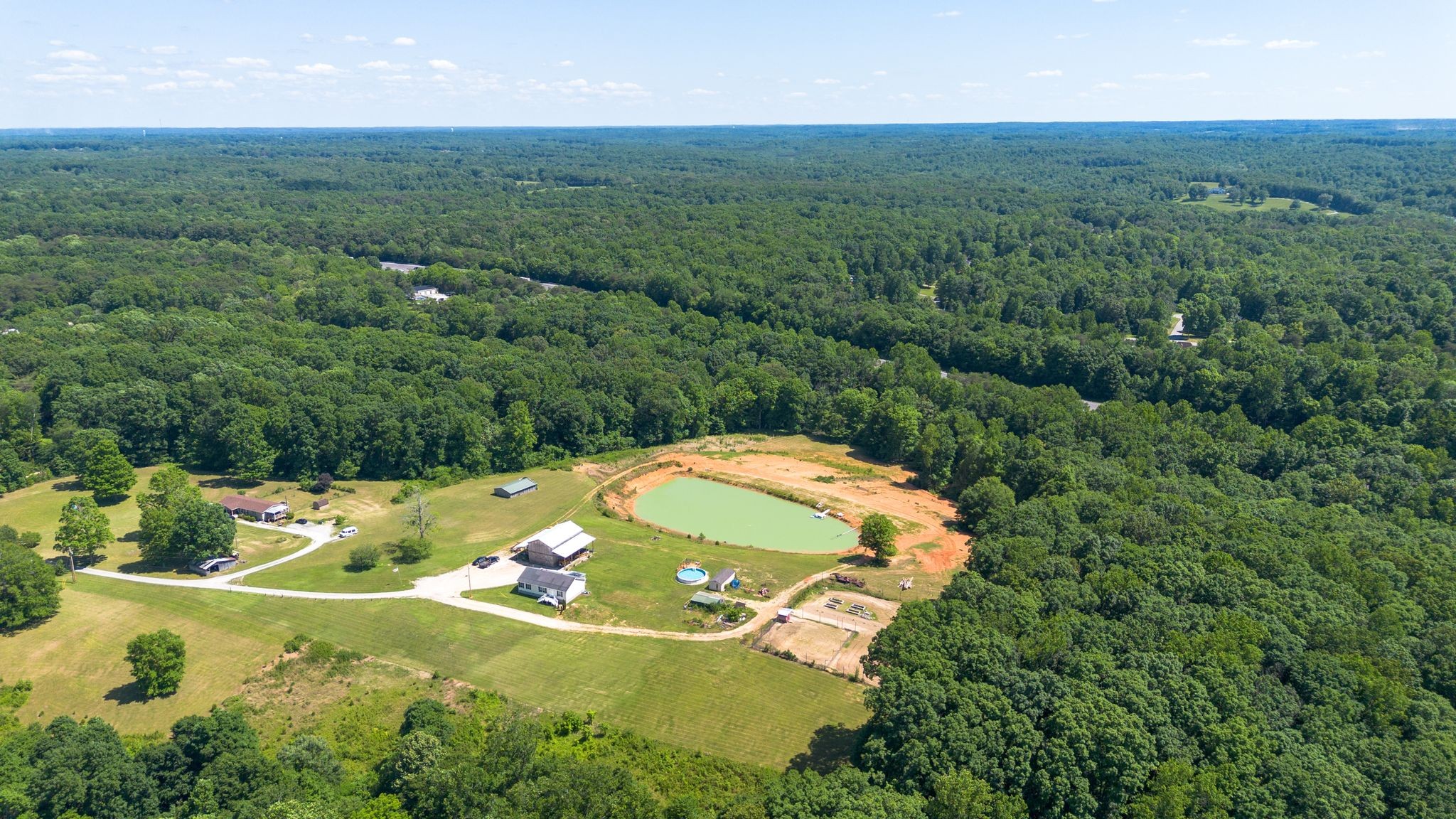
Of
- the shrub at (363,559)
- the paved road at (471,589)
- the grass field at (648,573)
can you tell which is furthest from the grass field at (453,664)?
the shrub at (363,559)

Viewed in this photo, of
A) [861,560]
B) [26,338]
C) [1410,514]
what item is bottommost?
[861,560]

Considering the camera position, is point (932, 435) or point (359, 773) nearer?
point (359, 773)

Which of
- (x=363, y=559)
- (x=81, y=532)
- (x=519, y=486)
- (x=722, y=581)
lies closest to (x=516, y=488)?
(x=519, y=486)

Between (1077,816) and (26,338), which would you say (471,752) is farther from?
(26,338)

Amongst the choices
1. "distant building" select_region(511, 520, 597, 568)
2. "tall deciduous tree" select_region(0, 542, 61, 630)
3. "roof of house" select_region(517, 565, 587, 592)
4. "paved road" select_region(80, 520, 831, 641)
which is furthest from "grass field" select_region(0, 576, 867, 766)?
"distant building" select_region(511, 520, 597, 568)

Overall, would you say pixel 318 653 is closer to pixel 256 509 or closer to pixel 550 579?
pixel 550 579

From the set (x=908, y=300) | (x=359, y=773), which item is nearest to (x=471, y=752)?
(x=359, y=773)
